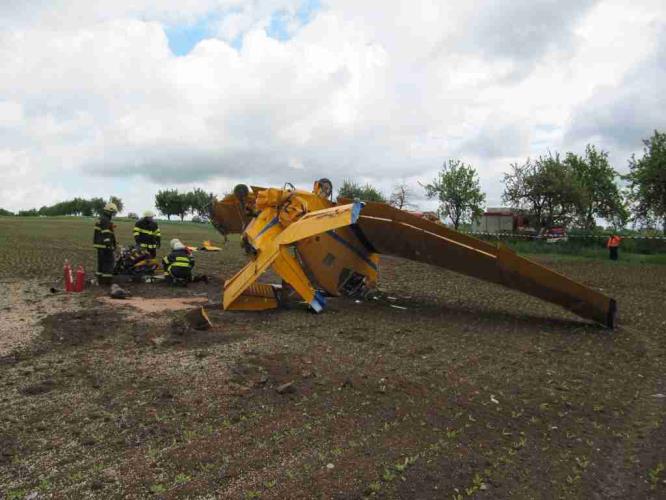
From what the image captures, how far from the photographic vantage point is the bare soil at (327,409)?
3271 millimetres

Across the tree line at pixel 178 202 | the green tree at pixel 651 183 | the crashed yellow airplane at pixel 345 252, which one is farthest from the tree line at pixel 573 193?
the tree line at pixel 178 202

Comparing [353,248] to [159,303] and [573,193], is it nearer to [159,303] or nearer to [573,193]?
[159,303]

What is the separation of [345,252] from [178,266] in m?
3.52

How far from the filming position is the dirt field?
3.28m

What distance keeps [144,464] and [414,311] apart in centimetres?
594

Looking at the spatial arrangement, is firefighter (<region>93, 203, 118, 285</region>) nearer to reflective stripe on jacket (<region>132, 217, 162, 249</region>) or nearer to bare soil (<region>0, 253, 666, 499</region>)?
reflective stripe on jacket (<region>132, 217, 162, 249</region>)

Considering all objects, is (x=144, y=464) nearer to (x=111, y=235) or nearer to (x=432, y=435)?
(x=432, y=435)

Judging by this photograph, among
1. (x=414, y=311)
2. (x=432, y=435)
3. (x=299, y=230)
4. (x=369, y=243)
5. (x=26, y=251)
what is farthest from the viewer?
(x=26, y=251)

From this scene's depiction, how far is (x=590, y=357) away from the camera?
6.27 metres

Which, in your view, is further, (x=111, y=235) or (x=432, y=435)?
(x=111, y=235)

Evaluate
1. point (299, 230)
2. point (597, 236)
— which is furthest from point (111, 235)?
point (597, 236)

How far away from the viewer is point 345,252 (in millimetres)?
9508

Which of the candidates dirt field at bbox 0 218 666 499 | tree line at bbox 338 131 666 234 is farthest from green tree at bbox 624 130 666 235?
dirt field at bbox 0 218 666 499

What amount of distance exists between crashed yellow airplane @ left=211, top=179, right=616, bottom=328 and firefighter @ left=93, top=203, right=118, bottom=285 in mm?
2526
